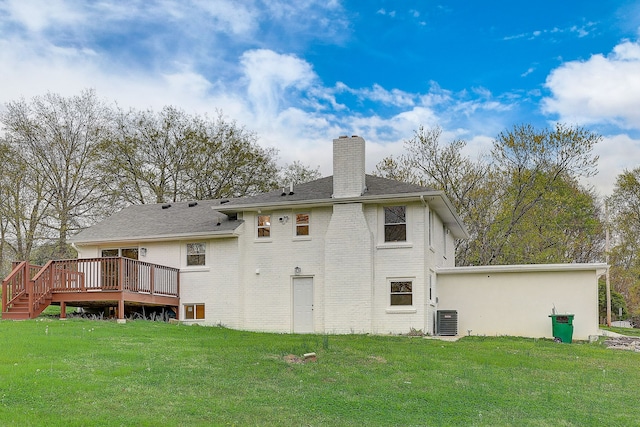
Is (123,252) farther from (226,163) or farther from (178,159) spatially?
(226,163)

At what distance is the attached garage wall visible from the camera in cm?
2100

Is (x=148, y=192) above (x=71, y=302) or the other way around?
above

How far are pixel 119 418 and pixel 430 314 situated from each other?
14.1 m

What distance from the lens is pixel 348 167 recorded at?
21.9m

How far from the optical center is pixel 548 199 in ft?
110

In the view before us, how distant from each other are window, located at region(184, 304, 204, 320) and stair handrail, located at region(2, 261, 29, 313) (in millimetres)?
5564

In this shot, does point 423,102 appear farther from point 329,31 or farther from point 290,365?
point 290,365

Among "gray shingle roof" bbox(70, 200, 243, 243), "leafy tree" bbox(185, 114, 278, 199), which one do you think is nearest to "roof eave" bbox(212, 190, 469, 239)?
"gray shingle roof" bbox(70, 200, 243, 243)

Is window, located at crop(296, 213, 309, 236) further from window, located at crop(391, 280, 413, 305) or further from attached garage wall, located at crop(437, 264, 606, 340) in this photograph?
attached garage wall, located at crop(437, 264, 606, 340)

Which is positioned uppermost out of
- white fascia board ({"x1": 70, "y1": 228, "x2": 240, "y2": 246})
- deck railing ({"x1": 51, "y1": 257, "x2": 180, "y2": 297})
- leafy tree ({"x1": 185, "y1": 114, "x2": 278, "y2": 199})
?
leafy tree ({"x1": 185, "y1": 114, "x2": 278, "y2": 199})

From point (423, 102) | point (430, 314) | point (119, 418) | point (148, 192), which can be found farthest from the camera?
point (148, 192)

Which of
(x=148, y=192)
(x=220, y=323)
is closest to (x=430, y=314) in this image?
(x=220, y=323)

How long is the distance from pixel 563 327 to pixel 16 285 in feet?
57.0

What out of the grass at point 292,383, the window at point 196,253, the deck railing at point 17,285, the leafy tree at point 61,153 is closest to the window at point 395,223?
the grass at point 292,383
